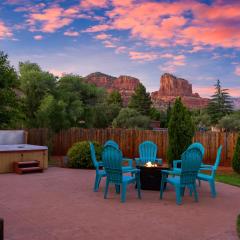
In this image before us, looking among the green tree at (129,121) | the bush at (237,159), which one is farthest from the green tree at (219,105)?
the bush at (237,159)

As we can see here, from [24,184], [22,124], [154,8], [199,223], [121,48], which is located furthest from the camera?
[121,48]

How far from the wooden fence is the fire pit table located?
817 centimetres

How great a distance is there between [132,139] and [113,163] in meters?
10.2

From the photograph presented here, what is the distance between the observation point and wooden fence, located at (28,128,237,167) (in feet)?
51.7

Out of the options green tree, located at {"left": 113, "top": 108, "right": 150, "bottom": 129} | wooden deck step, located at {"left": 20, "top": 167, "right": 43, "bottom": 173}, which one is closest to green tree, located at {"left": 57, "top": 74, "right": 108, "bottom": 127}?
green tree, located at {"left": 113, "top": 108, "right": 150, "bottom": 129}

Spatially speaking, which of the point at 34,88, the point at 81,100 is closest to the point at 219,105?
the point at 81,100

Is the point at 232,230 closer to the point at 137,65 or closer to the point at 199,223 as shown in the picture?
the point at 199,223

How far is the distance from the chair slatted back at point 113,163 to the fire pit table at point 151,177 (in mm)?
1234

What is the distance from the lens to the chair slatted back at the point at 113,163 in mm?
7105

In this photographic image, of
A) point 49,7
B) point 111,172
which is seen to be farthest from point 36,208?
point 49,7

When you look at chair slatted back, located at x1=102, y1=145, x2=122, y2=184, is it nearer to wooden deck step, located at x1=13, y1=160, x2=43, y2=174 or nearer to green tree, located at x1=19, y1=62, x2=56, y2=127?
wooden deck step, located at x1=13, y1=160, x2=43, y2=174

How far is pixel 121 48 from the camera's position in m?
22.5

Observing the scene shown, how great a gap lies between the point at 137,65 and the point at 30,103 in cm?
1166

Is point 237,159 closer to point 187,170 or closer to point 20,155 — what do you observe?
point 187,170
